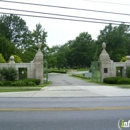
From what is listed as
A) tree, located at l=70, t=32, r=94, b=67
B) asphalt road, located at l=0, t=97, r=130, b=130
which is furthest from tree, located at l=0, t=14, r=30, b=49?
asphalt road, located at l=0, t=97, r=130, b=130

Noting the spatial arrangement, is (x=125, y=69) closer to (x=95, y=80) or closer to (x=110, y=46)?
(x=95, y=80)

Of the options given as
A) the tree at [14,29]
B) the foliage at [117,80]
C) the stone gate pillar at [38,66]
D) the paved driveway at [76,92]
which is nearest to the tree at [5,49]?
the tree at [14,29]

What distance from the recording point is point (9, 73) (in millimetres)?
20844

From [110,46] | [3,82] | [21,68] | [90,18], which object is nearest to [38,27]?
[21,68]

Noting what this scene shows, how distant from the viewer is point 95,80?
84.7 ft

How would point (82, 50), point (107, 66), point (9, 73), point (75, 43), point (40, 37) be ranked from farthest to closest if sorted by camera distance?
point (75, 43)
point (82, 50)
point (40, 37)
point (107, 66)
point (9, 73)

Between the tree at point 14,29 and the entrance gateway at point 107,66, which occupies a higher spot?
the tree at point 14,29

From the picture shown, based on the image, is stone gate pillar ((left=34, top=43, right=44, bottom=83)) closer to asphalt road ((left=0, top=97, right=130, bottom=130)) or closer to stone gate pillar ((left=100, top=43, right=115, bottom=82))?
stone gate pillar ((left=100, top=43, right=115, bottom=82))

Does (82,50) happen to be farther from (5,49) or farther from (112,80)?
(112,80)

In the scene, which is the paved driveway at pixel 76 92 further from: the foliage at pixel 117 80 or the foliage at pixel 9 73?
the foliage at pixel 9 73

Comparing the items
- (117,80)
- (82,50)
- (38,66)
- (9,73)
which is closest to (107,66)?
(117,80)

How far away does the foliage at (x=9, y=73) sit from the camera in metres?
20.9

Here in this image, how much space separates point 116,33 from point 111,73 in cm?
5695

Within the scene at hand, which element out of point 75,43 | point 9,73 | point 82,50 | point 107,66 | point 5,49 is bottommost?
point 9,73
